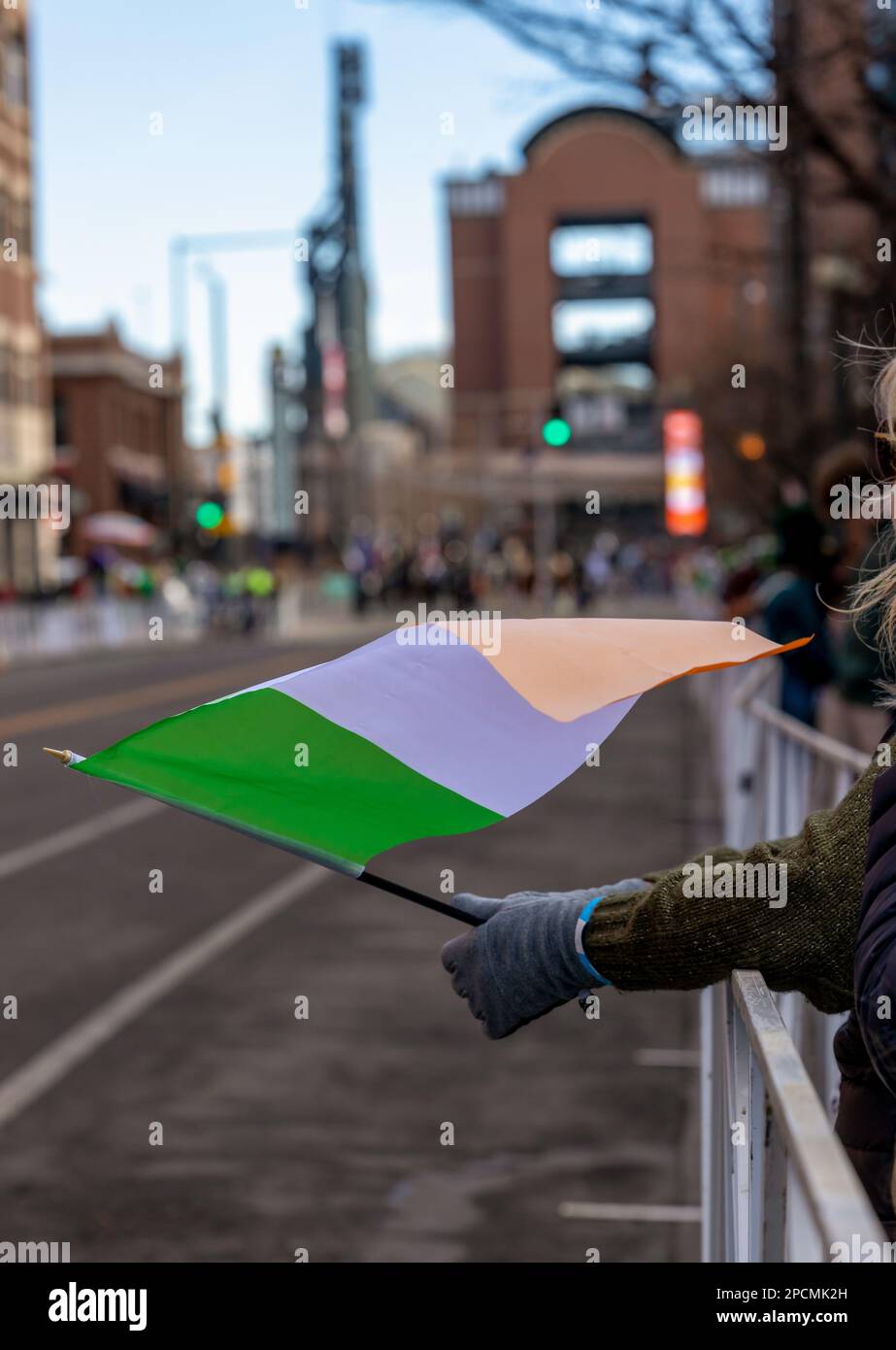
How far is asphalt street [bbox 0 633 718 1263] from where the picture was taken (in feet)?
18.2

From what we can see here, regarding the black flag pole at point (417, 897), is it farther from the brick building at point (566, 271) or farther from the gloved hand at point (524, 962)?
the brick building at point (566, 271)

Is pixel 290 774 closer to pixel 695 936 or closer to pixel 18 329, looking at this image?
pixel 695 936

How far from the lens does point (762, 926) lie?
258 centimetres

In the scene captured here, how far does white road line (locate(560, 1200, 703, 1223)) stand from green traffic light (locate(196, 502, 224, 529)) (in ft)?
123

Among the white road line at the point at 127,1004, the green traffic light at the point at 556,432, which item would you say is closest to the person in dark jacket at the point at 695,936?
the white road line at the point at 127,1004

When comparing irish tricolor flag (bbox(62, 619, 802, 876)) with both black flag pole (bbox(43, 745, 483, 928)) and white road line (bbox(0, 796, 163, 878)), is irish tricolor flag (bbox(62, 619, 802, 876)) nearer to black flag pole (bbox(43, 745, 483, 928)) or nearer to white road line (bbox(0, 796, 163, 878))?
black flag pole (bbox(43, 745, 483, 928))

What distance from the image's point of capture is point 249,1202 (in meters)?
5.75

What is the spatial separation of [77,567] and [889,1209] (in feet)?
199

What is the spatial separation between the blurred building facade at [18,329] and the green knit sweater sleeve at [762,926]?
53.6 m

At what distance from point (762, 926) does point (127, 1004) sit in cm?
603

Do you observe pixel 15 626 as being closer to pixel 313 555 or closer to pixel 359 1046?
pixel 359 1046

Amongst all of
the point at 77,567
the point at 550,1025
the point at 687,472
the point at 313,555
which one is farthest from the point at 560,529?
the point at 550,1025

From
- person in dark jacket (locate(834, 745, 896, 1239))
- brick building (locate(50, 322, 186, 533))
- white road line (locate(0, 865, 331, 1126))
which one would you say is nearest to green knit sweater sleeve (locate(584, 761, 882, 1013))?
person in dark jacket (locate(834, 745, 896, 1239))

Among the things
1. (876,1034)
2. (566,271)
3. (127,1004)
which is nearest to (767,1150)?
(876,1034)
